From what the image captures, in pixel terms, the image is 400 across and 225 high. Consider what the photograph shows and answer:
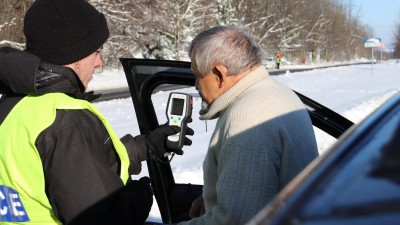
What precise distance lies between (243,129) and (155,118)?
1.52 meters

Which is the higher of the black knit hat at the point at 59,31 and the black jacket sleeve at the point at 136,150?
the black knit hat at the point at 59,31

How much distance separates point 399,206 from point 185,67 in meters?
2.24

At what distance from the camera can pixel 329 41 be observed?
268 feet

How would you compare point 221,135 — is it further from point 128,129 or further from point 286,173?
point 128,129

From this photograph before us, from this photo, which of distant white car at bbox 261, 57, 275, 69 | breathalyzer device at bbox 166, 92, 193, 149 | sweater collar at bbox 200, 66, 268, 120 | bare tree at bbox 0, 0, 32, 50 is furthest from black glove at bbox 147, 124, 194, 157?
bare tree at bbox 0, 0, 32, 50

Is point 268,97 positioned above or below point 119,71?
above

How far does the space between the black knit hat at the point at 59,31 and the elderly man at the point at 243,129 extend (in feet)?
1.48

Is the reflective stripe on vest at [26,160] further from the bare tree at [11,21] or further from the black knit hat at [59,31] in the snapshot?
the bare tree at [11,21]

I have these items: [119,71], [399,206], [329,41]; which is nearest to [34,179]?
[399,206]

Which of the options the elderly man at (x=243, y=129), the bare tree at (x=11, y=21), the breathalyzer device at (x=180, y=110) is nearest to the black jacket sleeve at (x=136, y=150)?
the breathalyzer device at (x=180, y=110)

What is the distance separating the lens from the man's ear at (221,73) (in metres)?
2.08

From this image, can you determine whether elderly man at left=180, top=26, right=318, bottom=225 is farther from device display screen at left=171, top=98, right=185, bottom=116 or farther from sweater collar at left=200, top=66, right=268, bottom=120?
device display screen at left=171, top=98, right=185, bottom=116

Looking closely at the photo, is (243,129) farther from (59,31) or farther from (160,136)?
(160,136)

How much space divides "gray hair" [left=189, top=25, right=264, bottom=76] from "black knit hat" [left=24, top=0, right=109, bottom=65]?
17.7 inches
